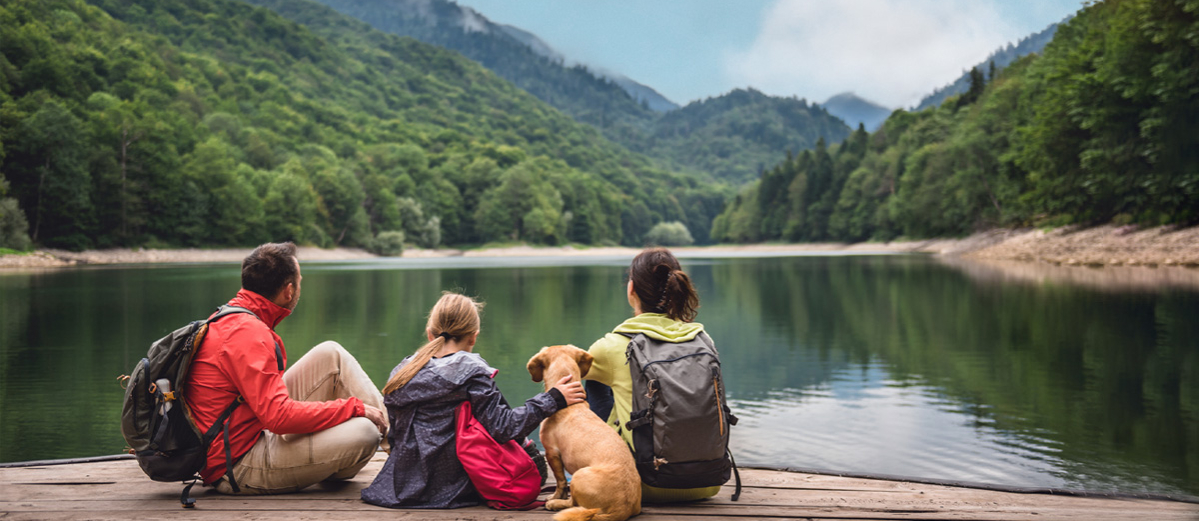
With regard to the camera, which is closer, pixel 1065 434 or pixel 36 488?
pixel 36 488

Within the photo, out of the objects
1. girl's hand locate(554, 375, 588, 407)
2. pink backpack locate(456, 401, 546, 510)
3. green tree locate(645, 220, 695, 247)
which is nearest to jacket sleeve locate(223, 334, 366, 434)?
pink backpack locate(456, 401, 546, 510)

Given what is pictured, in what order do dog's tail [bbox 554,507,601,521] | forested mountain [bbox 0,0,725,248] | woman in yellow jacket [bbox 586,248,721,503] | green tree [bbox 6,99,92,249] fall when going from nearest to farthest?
dog's tail [bbox 554,507,601,521] → woman in yellow jacket [bbox 586,248,721,503] → green tree [bbox 6,99,92,249] → forested mountain [bbox 0,0,725,248]

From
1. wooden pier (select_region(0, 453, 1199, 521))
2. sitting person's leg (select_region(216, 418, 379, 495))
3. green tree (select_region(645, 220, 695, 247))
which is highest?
green tree (select_region(645, 220, 695, 247))

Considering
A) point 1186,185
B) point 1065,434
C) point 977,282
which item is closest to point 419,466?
point 1065,434

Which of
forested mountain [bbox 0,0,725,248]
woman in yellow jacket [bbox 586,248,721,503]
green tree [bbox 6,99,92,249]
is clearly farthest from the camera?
forested mountain [bbox 0,0,725,248]

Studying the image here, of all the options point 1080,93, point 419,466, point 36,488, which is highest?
point 1080,93

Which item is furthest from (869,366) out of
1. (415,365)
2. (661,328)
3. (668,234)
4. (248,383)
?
(668,234)

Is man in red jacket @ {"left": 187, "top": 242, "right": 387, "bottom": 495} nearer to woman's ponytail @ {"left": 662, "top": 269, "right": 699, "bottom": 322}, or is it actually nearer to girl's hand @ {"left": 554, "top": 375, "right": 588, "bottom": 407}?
girl's hand @ {"left": 554, "top": 375, "right": 588, "bottom": 407}

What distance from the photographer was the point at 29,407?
10.2 metres

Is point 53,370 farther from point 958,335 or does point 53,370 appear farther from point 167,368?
point 958,335

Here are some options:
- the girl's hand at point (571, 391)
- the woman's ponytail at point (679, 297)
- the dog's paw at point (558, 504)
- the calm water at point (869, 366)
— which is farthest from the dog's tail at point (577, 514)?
the calm water at point (869, 366)

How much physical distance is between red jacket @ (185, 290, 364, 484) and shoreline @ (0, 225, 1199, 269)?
3803cm

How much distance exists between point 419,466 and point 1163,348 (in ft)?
48.0

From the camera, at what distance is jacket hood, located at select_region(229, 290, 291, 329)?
378 cm
